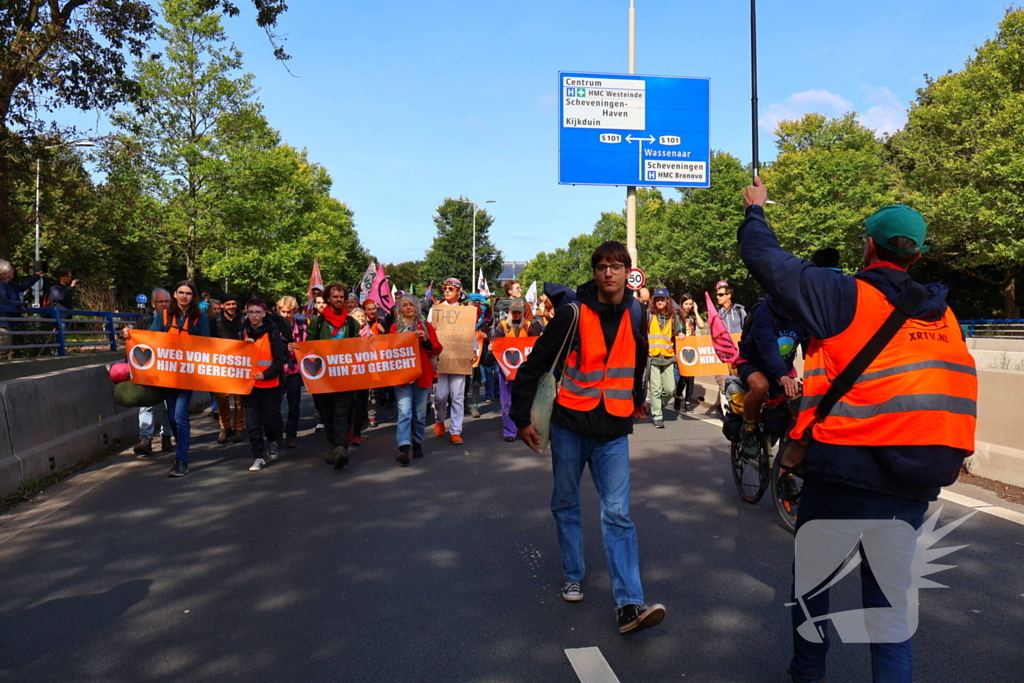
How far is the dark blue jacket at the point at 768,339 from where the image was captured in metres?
5.08

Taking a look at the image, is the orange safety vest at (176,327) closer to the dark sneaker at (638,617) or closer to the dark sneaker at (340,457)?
the dark sneaker at (340,457)

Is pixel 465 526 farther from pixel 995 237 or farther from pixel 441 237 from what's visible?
pixel 441 237

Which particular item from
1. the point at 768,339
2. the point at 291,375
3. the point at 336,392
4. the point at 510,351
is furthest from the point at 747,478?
the point at 291,375

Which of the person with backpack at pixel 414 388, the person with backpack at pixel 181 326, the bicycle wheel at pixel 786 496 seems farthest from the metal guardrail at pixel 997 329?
the person with backpack at pixel 181 326

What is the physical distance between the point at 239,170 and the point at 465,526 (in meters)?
31.3

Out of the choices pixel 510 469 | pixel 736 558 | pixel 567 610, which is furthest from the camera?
pixel 510 469

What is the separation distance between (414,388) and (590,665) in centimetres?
550

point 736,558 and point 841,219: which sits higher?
point 841,219

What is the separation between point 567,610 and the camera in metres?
4.30

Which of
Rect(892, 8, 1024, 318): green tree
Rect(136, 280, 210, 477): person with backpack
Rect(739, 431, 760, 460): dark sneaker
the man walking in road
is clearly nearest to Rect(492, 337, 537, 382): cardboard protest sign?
Rect(136, 280, 210, 477): person with backpack

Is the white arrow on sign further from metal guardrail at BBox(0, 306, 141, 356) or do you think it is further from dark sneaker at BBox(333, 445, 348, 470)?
dark sneaker at BBox(333, 445, 348, 470)

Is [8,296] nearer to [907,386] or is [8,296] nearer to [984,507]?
[984,507]

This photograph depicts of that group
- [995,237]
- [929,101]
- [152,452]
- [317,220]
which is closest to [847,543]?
[152,452]

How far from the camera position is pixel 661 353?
11.3 m
